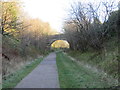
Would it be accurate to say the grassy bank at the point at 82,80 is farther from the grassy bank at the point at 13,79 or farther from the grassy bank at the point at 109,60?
the grassy bank at the point at 13,79

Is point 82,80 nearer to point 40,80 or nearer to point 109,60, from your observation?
point 40,80

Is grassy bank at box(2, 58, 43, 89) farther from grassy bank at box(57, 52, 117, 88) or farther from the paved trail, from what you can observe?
grassy bank at box(57, 52, 117, 88)

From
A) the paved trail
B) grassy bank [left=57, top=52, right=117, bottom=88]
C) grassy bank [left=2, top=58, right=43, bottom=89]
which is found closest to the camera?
grassy bank [left=57, top=52, right=117, bottom=88]

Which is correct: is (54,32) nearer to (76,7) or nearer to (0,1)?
(76,7)

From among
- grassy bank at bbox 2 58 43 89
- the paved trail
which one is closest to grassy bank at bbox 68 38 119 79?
the paved trail

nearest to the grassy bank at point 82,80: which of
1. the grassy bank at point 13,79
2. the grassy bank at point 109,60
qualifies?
the grassy bank at point 109,60

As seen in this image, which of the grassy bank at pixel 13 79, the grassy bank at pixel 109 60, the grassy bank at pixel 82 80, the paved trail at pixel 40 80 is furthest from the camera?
the grassy bank at pixel 109 60

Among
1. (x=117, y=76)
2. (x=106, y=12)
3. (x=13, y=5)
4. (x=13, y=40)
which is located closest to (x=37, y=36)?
(x=13, y=40)

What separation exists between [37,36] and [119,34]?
35630 mm

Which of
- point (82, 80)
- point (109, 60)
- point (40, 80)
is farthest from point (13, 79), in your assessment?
point (109, 60)

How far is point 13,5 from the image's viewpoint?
16922 millimetres

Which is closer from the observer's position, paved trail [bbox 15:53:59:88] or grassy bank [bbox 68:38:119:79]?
paved trail [bbox 15:53:59:88]

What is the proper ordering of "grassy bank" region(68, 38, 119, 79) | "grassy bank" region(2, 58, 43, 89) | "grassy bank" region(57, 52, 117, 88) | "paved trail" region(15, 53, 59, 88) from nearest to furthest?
"grassy bank" region(57, 52, 117, 88) → "paved trail" region(15, 53, 59, 88) → "grassy bank" region(2, 58, 43, 89) → "grassy bank" region(68, 38, 119, 79)

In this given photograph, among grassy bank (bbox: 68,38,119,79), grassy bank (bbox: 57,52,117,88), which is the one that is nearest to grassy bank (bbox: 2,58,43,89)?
grassy bank (bbox: 57,52,117,88)
